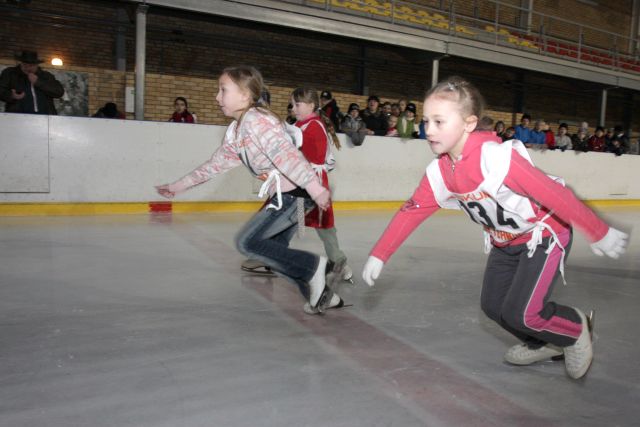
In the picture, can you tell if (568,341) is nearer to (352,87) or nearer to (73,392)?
(73,392)

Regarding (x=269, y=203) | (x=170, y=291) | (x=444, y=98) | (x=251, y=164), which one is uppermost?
(x=444, y=98)

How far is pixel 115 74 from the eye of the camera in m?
10.6

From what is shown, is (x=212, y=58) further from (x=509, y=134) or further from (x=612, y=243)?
(x=612, y=243)

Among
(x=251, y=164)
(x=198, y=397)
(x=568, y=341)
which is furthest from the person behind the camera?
(x=251, y=164)

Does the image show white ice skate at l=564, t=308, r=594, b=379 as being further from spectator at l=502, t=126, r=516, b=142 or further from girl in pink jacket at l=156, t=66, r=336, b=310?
spectator at l=502, t=126, r=516, b=142

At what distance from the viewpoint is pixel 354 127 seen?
8.93 m

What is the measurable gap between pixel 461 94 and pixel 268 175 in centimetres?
115

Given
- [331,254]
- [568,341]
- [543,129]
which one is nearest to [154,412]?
[568,341]

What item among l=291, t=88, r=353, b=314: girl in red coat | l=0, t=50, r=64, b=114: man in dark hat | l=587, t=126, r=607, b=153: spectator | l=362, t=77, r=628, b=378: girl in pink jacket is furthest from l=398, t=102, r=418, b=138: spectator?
l=362, t=77, r=628, b=378: girl in pink jacket

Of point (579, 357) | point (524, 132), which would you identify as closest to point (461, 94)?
point (579, 357)

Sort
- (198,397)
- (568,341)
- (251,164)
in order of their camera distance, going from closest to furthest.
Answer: (198,397) → (568,341) → (251,164)

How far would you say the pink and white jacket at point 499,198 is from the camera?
187 cm

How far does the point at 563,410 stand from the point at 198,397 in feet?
4.01

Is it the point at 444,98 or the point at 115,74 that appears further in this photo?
the point at 115,74
